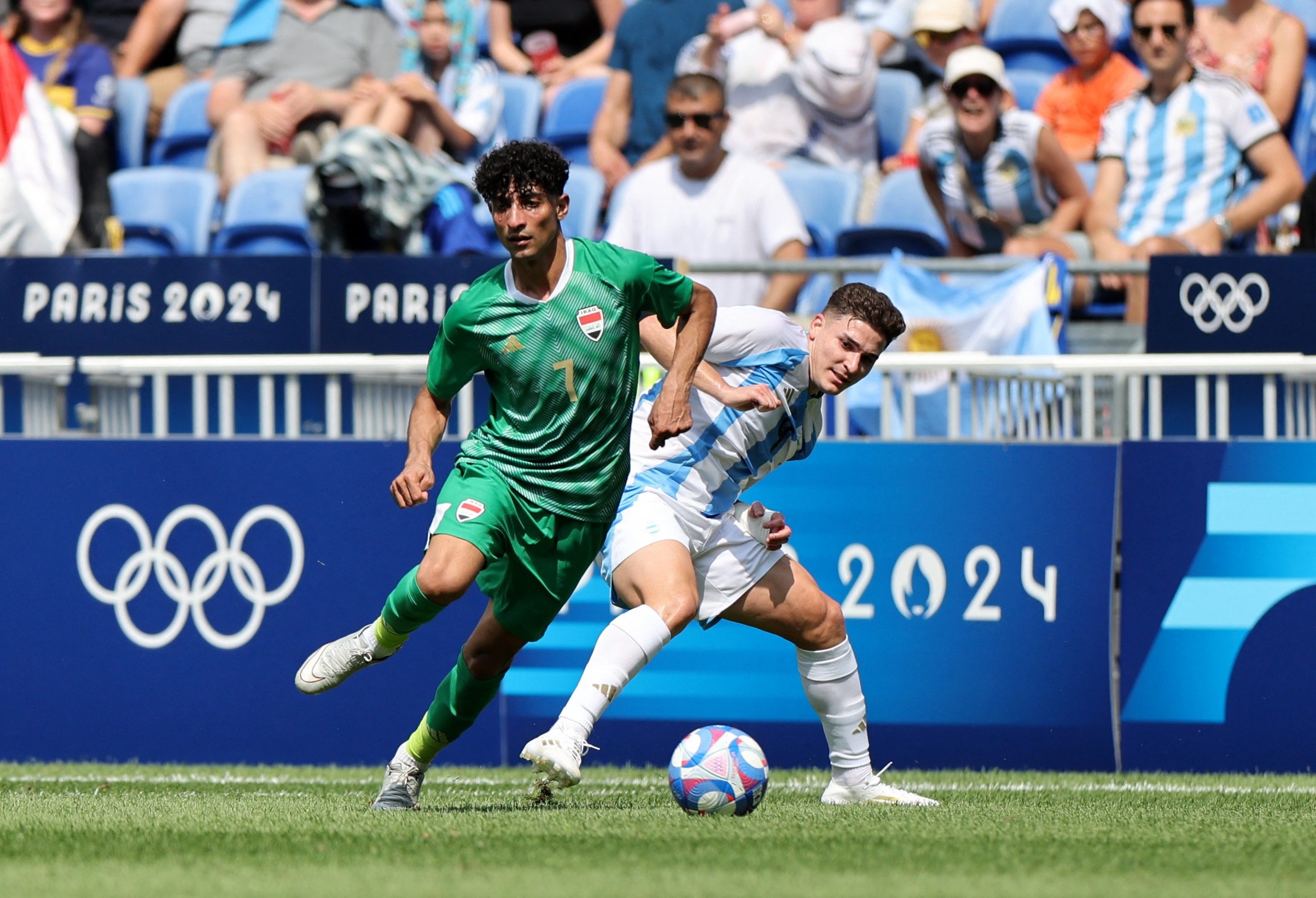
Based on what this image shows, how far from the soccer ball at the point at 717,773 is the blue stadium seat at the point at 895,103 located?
7.28 m

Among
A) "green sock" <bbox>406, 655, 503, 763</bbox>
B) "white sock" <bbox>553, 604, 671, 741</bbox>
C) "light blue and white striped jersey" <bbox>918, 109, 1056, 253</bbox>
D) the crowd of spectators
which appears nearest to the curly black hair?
"white sock" <bbox>553, 604, 671, 741</bbox>

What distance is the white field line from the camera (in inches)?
272

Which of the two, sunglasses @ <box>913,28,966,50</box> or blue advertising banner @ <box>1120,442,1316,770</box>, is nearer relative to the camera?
blue advertising banner @ <box>1120,442,1316,770</box>

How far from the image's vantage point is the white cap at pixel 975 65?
33.1 feet

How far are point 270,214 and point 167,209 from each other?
0.97 meters

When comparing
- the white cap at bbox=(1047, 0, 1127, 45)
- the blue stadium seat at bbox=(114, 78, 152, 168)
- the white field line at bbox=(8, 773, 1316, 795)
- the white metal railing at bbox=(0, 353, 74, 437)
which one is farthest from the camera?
the blue stadium seat at bbox=(114, 78, 152, 168)

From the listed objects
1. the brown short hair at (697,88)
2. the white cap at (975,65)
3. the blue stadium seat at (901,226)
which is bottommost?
the blue stadium seat at (901,226)

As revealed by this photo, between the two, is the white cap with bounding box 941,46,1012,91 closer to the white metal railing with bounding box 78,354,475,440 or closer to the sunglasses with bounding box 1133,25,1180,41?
the sunglasses with bounding box 1133,25,1180,41

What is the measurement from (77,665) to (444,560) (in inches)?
137

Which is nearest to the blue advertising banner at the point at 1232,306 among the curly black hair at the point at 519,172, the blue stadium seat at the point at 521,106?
the curly black hair at the point at 519,172

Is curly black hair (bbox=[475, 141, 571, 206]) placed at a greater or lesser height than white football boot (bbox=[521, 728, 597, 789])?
greater

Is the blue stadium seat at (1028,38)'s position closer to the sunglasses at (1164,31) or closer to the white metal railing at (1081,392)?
the sunglasses at (1164,31)

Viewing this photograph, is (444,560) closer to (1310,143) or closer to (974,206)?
(974,206)

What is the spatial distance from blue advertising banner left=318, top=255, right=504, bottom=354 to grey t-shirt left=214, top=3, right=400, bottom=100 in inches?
159
